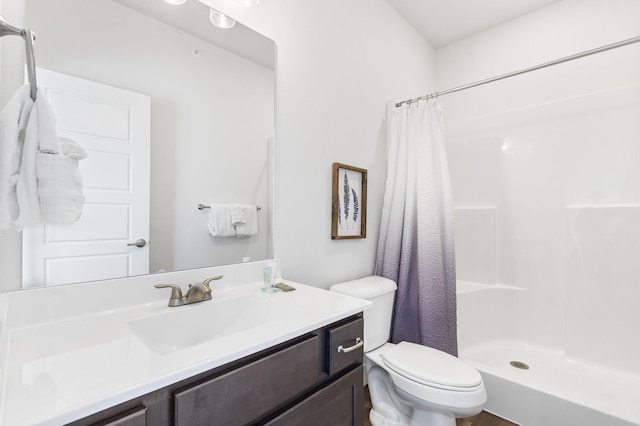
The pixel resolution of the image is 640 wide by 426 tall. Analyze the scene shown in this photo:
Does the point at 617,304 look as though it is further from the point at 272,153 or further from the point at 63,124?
the point at 63,124

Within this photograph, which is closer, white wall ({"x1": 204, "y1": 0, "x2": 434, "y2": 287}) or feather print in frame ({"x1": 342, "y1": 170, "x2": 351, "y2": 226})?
white wall ({"x1": 204, "y1": 0, "x2": 434, "y2": 287})

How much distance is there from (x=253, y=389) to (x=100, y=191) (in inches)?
29.8

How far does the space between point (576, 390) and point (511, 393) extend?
0.42 m

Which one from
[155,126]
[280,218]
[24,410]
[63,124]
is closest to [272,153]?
[280,218]

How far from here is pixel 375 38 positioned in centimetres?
194

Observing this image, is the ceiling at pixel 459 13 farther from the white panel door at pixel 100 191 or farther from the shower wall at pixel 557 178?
the white panel door at pixel 100 191

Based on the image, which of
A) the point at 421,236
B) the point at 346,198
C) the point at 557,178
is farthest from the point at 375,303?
the point at 557,178

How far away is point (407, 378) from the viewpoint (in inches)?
49.2

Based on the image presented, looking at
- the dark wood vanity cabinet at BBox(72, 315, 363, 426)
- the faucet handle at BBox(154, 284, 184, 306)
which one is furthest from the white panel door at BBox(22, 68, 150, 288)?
the dark wood vanity cabinet at BBox(72, 315, 363, 426)

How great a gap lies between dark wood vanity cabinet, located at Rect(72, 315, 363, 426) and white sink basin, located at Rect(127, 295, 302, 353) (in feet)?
0.30

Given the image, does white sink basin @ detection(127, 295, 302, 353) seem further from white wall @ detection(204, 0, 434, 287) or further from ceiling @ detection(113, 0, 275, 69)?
ceiling @ detection(113, 0, 275, 69)

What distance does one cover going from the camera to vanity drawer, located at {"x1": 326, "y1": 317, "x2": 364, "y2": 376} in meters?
0.87

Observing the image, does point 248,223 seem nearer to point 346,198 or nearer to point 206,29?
point 346,198

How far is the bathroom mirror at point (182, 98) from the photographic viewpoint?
2.89ft
